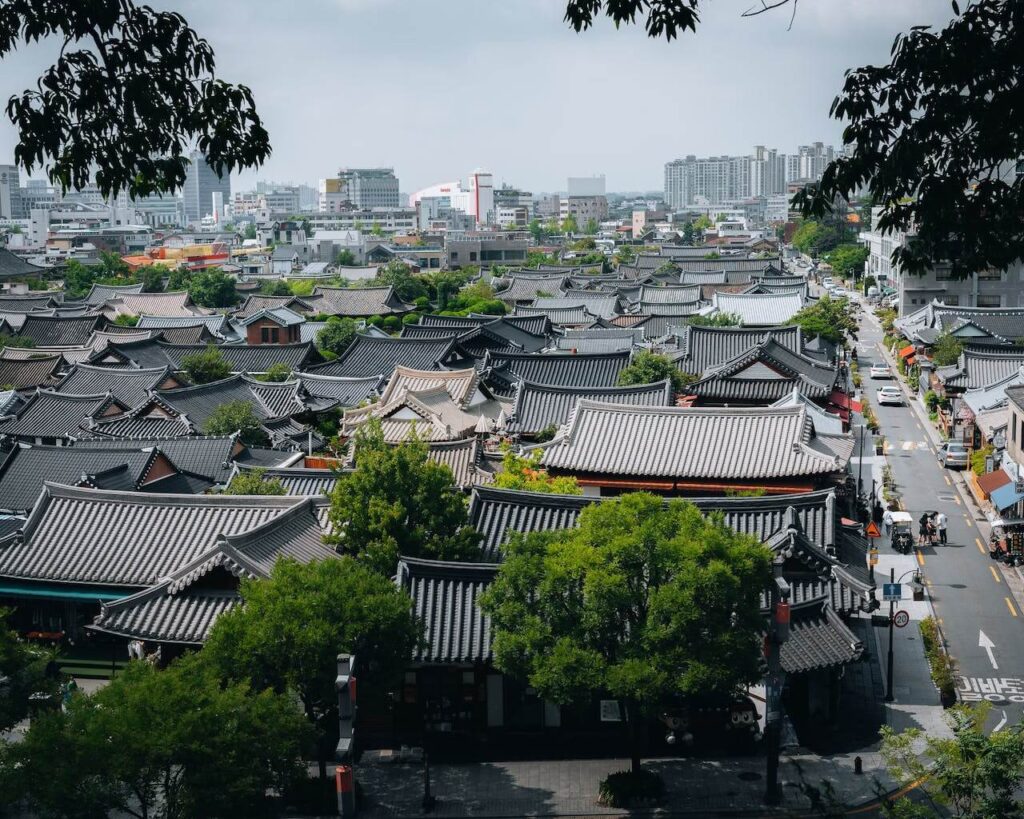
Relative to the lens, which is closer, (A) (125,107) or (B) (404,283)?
(A) (125,107)

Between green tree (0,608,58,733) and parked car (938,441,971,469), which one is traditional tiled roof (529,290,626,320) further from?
green tree (0,608,58,733)

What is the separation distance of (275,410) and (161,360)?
17.3m

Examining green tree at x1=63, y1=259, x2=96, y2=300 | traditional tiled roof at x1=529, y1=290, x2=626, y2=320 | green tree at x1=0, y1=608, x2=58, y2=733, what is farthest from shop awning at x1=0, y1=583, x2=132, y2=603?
green tree at x1=63, y1=259, x2=96, y2=300

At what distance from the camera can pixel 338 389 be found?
54.2 meters

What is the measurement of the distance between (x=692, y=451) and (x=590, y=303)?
5617cm

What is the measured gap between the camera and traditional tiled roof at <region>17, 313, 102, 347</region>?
254 ft

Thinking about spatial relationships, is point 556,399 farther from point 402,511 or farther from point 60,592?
point 60,592

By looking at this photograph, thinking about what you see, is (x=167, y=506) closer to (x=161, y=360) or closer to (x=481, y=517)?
(x=481, y=517)

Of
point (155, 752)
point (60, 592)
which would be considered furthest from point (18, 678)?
point (60, 592)

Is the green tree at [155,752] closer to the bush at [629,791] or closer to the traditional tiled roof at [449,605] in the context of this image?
the traditional tiled roof at [449,605]

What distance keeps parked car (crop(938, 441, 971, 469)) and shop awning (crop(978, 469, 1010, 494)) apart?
534 cm

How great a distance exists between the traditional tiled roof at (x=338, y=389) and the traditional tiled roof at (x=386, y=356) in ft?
9.62

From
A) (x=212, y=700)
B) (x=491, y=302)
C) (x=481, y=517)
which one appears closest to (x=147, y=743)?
(x=212, y=700)

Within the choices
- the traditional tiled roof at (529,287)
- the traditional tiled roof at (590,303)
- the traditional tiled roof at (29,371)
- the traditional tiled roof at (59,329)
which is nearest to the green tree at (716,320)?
the traditional tiled roof at (590,303)
